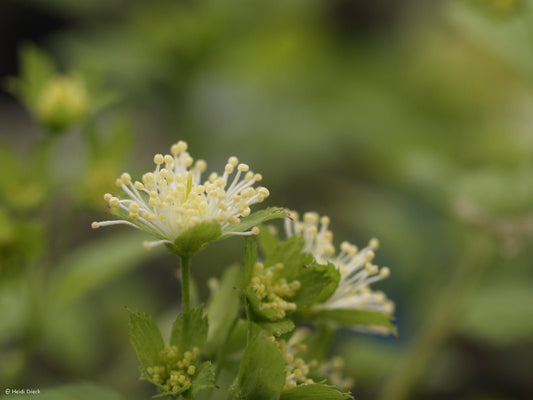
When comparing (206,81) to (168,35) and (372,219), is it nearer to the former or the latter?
(168,35)

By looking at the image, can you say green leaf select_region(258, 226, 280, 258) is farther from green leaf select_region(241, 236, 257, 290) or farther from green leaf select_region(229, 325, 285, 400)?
green leaf select_region(229, 325, 285, 400)

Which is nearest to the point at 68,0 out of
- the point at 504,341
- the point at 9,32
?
the point at 9,32

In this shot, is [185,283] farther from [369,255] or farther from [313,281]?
[369,255]

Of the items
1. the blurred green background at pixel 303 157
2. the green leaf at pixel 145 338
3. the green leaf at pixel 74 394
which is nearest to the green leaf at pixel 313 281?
the green leaf at pixel 145 338

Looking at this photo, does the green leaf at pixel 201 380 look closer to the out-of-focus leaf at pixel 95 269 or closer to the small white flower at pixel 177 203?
the small white flower at pixel 177 203

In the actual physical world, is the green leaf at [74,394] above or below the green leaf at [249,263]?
below

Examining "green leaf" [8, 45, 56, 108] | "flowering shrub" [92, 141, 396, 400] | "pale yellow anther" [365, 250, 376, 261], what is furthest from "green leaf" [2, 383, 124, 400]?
"green leaf" [8, 45, 56, 108]
